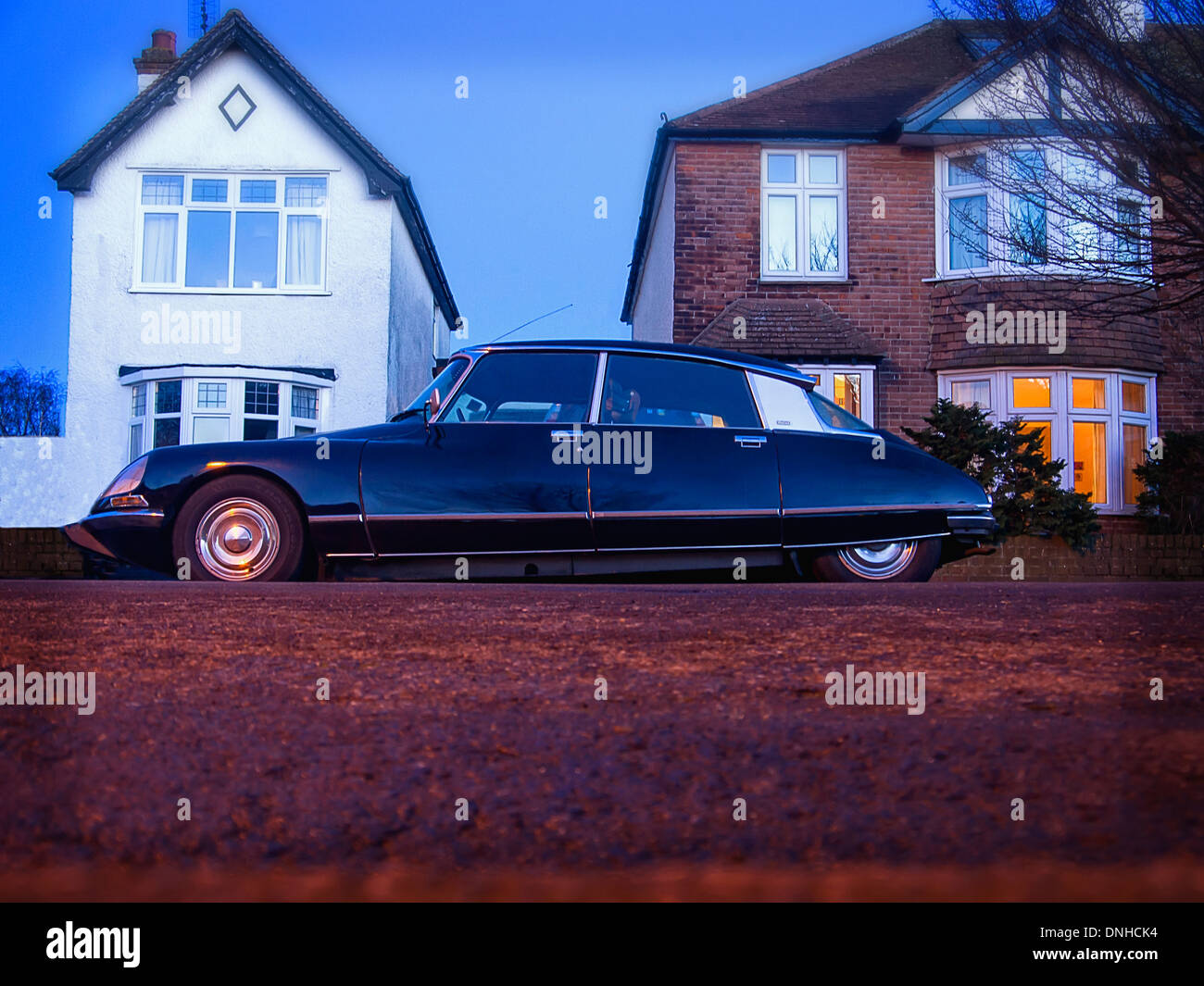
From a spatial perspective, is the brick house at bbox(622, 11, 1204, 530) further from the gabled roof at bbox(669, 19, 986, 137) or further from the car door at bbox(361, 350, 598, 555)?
the car door at bbox(361, 350, 598, 555)

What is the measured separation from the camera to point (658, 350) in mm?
6840

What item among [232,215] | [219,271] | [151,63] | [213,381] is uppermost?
[151,63]

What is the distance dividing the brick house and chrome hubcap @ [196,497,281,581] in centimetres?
1058

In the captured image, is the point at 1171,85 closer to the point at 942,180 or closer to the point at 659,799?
the point at 942,180

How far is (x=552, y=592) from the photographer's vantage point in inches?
178

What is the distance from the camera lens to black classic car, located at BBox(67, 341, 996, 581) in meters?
6.31

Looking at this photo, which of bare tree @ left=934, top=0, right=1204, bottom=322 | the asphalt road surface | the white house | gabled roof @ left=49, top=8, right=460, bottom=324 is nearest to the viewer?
the asphalt road surface

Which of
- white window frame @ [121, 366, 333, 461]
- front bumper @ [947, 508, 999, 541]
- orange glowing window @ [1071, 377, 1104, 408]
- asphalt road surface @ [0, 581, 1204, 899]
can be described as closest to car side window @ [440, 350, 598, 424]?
front bumper @ [947, 508, 999, 541]

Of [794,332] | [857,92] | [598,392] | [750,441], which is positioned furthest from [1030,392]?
[598,392]

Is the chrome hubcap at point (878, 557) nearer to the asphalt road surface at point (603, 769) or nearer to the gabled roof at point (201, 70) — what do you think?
the asphalt road surface at point (603, 769)

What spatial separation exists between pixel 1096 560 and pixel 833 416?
6506mm

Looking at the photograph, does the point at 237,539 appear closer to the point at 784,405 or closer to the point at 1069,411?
the point at 784,405

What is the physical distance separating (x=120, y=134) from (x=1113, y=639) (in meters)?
17.9
